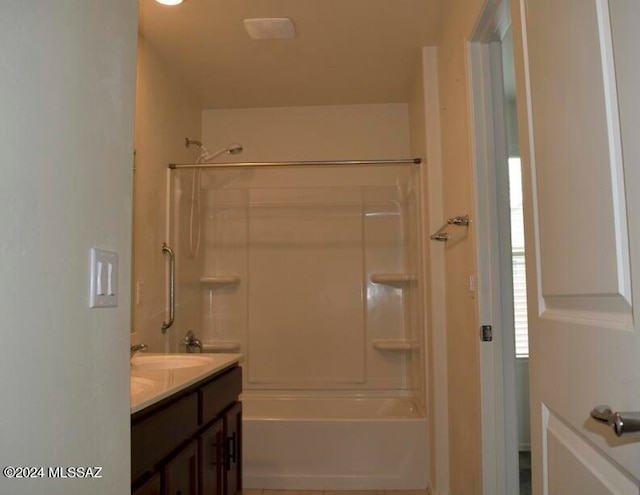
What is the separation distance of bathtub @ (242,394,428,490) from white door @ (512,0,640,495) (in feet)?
6.23

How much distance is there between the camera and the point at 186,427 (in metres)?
1.60

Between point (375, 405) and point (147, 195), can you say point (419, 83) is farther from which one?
point (375, 405)

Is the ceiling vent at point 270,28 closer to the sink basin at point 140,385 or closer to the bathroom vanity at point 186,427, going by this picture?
the bathroom vanity at point 186,427

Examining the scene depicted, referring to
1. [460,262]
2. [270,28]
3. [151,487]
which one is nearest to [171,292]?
[270,28]

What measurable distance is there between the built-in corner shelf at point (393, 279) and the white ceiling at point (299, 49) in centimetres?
127

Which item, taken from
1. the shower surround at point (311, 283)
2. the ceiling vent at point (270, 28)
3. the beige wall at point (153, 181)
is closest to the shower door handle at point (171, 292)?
the beige wall at point (153, 181)

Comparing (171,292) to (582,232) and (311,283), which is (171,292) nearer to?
(311,283)

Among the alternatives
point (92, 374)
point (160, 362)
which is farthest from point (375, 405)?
point (92, 374)

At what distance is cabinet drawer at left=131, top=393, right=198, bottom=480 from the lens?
4.09 ft

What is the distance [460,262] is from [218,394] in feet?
3.83

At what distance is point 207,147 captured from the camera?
3949 mm

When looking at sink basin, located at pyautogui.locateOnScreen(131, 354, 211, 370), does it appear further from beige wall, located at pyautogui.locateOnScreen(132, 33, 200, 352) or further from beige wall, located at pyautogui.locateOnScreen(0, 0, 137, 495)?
beige wall, located at pyautogui.locateOnScreen(0, 0, 137, 495)

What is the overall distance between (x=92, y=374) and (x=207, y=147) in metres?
3.21

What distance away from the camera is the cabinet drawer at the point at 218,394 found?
175 cm
